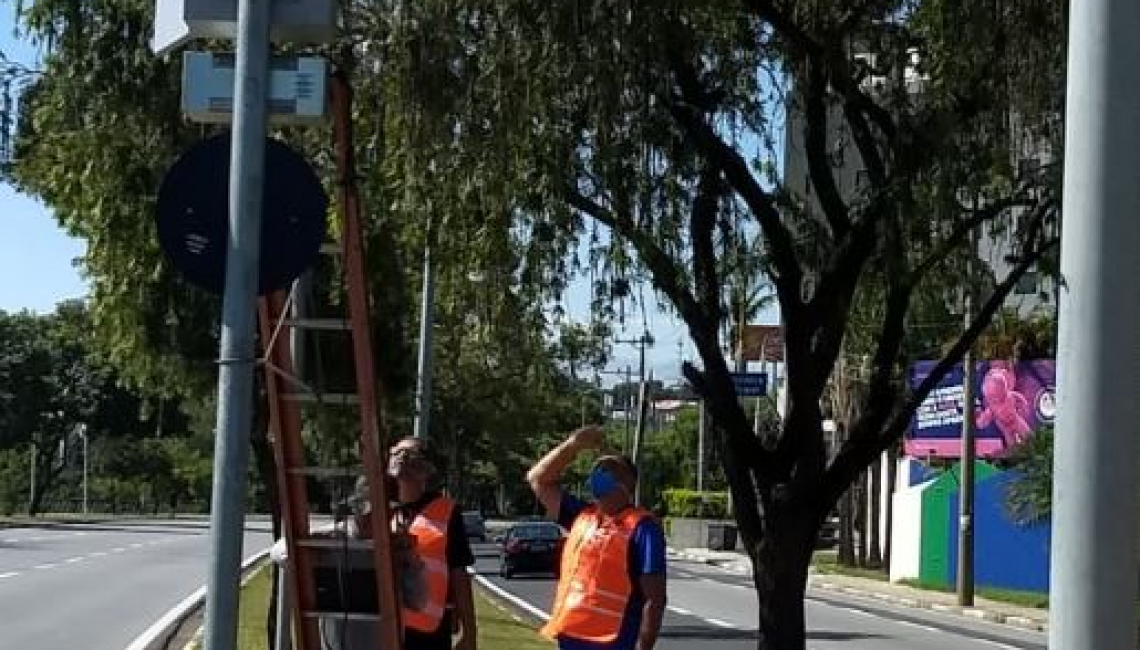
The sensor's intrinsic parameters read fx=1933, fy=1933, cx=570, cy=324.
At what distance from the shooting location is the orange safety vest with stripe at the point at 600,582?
7.68 meters

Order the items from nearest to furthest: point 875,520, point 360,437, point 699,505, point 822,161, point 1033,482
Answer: point 360,437 → point 822,161 → point 1033,482 → point 875,520 → point 699,505

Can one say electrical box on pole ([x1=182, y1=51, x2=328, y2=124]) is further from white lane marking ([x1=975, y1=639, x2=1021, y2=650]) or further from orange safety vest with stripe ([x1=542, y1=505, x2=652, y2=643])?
white lane marking ([x1=975, y1=639, x2=1021, y2=650])

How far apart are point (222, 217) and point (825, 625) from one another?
2315 centimetres

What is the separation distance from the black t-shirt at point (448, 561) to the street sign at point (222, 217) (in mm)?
1843

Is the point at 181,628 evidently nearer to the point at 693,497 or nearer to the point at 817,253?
the point at 817,253

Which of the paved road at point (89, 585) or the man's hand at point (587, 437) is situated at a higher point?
the man's hand at point (587, 437)

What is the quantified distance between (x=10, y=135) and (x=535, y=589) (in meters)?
24.9

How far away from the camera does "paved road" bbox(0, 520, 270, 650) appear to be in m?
20.8

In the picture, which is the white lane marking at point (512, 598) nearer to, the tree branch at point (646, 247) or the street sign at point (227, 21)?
the tree branch at point (646, 247)

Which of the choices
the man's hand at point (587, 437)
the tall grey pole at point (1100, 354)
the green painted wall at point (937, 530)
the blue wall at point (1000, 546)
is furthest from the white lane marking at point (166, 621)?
the green painted wall at point (937, 530)

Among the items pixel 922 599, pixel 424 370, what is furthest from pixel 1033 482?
pixel 424 370

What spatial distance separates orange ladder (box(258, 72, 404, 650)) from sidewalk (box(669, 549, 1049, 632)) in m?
22.2

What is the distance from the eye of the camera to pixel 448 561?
311 inches

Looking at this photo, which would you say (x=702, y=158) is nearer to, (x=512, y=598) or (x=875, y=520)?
(x=512, y=598)
